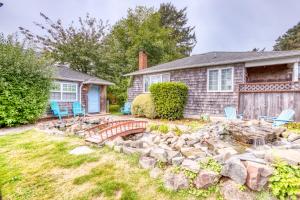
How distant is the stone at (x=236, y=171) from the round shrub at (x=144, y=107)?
24.4 feet

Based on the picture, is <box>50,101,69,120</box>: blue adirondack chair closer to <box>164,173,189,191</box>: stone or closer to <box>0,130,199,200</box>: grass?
<box>0,130,199,200</box>: grass

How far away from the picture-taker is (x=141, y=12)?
2136 cm

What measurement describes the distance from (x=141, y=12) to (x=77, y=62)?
978cm

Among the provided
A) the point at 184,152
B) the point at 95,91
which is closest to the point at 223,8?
the point at 95,91

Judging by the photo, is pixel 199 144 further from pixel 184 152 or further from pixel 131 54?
pixel 131 54

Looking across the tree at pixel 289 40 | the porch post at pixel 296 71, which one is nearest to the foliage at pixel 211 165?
the porch post at pixel 296 71

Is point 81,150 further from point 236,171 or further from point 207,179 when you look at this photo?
point 236,171

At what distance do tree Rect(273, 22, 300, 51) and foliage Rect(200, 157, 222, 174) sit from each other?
29.7 metres

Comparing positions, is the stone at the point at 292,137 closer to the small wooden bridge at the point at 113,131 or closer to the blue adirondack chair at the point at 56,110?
the small wooden bridge at the point at 113,131

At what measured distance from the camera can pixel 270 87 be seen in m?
7.32

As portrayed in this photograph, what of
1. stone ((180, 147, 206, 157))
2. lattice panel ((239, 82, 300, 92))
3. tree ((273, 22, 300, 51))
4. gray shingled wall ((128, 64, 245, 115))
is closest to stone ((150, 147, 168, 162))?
stone ((180, 147, 206, 157))

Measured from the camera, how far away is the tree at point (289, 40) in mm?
25219

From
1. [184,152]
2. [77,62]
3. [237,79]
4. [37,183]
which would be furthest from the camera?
[77,62]

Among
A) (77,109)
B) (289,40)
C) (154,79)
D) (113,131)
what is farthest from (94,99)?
(289,40)
